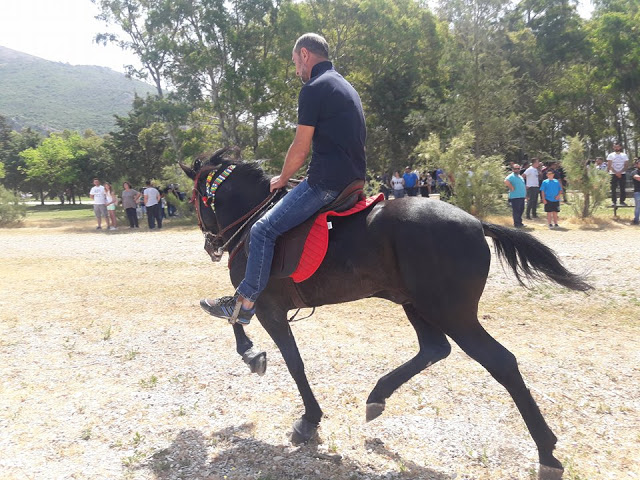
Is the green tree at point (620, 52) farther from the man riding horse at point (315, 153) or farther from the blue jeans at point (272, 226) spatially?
the blue jeans at point (272, 226)

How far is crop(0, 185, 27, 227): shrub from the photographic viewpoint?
24.7m

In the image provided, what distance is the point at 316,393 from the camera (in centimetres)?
479

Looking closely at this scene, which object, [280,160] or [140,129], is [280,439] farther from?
[140,129]

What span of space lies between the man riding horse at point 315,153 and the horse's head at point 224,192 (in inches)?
21.7

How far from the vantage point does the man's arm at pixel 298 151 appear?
12.2 feet

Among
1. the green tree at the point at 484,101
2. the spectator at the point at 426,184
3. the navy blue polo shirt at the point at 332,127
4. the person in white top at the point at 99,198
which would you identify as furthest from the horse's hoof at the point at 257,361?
the green tree at the point at 484,101

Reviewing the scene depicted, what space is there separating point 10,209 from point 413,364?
27119 mm

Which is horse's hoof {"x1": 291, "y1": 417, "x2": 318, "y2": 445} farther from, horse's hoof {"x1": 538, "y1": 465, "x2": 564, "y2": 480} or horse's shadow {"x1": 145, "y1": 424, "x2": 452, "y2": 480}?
horse's hoof {"x1": 538, "y1": 465, "x2": 564, "y2": 480}

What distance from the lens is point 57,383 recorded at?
17.1 feet

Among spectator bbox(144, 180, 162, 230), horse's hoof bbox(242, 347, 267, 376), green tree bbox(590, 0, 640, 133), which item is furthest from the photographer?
green tree bbox(590, 0, 640, 133)

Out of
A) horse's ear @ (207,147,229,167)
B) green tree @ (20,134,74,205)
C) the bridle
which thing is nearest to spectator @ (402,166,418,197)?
horse's ear @ (207,147,229,167)

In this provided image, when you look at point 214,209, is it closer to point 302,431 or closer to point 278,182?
point 278,182

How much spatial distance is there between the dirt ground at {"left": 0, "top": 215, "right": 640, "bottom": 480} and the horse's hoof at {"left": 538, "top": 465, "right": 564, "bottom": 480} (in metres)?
0.11

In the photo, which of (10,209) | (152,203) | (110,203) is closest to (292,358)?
(152,203)
